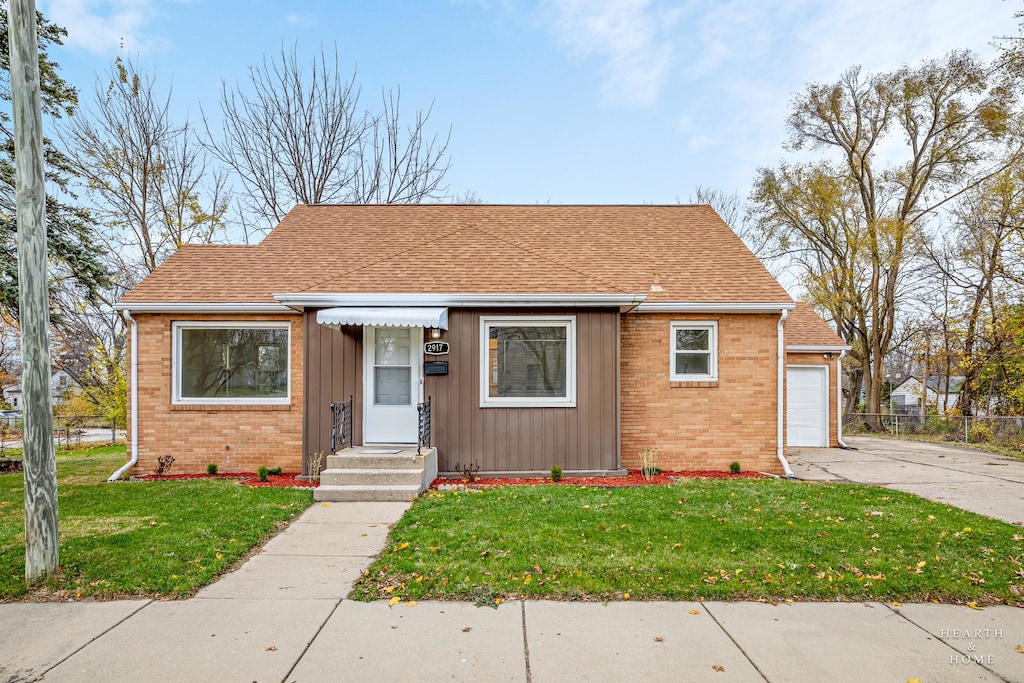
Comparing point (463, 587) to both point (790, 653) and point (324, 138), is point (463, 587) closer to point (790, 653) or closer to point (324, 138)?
point (790, 653)

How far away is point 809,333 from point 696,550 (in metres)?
10.2

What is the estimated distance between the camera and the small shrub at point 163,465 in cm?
912

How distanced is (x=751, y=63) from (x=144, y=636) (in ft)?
57.0

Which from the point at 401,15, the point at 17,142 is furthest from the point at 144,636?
the point at 401,15

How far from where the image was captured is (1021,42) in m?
11.1

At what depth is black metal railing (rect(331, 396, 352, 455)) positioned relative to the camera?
800 centimetres

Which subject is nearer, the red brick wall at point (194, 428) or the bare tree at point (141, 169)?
the red brick wall at point (194, 428)

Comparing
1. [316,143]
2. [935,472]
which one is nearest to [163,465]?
[935,472]

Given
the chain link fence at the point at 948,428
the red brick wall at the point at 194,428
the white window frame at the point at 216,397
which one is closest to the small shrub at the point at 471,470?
the red brick wall at the point at 194,428

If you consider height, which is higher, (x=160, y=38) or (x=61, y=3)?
(x=160, y=38)

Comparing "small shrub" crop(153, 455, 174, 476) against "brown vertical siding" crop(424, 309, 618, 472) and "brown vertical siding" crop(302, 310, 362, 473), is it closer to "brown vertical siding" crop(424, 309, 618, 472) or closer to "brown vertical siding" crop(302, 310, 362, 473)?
"brown vertical siding" crop(302, 310, 362, 473)

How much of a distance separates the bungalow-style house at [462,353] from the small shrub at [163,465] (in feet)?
0.53

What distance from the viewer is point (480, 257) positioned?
976 centimetres

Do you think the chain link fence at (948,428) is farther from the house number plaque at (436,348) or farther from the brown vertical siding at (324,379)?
the brown vertical siding at (324,379)
